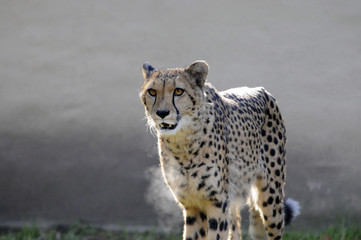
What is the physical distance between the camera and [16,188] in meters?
5.63

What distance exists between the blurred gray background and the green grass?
10 cm

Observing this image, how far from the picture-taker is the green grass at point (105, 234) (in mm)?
5254

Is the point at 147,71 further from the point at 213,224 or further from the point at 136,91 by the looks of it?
the point at 136,91

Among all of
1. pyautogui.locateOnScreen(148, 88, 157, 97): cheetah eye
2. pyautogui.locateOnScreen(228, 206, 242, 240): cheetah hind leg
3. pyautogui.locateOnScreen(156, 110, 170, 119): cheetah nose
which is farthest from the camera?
pyautogui.locateOnScreen(228, 206, 242, 240): cheetah hind leg

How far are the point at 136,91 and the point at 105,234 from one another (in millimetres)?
1229

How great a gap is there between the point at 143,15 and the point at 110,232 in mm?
1857

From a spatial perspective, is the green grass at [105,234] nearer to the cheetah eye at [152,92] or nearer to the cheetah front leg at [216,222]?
the cheetah front leg at [216,222]

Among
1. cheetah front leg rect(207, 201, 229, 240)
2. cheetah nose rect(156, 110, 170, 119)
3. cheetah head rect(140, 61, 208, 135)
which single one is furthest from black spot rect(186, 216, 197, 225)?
cheetah nose rect(156, 110, 170, 119)

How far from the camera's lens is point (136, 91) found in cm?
557

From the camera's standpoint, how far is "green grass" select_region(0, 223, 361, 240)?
5.25m

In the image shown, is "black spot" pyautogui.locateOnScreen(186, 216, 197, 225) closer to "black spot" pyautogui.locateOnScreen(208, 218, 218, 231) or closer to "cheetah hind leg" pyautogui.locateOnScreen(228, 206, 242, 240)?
"black spot" pyautogui.locateOnScreen(208, 218, 218, 231)

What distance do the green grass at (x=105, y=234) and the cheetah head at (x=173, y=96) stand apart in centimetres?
203

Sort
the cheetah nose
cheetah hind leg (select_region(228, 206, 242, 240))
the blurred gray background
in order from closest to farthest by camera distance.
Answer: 1. the cheetah nose
2. cheetah hind leg (select_region(228, 206, 242, 240))
3. the blurred gray background

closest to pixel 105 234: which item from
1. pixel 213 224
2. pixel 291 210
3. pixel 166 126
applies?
pixel 291 210
